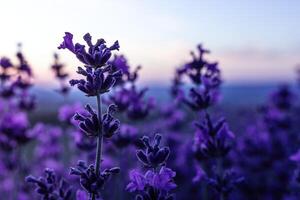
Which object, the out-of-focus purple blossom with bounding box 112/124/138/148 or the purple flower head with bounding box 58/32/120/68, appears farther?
the out-of-focus purple blossom with bounding box 112/124/138/148

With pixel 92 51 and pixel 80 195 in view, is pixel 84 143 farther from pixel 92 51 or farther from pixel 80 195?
pixel 92 51

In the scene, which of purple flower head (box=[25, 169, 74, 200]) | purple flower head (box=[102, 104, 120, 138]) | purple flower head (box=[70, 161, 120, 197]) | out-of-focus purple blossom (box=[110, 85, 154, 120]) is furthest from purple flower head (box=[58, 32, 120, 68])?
out-of-focus purple blossom (box=[110, 85, 154, 120])

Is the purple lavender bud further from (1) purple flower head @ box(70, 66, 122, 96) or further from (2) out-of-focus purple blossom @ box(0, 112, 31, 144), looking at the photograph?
(2) out-of-focus purple blossom @ box(0, 112, 31, 144)

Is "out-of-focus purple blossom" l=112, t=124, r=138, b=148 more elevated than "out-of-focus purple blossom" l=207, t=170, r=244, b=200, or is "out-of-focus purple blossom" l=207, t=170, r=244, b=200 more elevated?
"out-of-focus purple blossom" l=112, t=124, r=138, b=148

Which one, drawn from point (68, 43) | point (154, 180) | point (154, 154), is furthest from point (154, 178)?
point (68, 43)

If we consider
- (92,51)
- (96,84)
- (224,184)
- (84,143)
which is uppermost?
(92,51)

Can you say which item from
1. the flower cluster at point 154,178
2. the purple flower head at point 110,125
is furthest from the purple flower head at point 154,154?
the purple flower head at point 110,125

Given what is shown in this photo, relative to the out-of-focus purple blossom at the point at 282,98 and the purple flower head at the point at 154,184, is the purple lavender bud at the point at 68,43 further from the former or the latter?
the out-of-focus purple blossom at the point at 282,98
